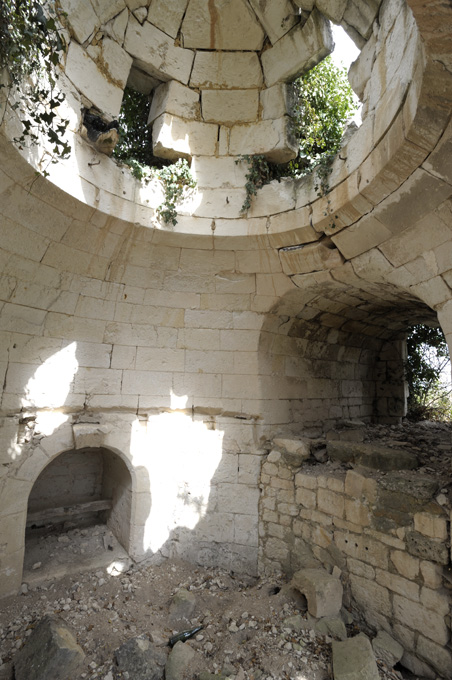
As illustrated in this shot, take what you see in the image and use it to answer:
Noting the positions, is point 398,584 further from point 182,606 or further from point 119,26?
point 119,26

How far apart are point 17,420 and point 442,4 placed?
4613 mm

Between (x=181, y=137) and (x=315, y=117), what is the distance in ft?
5.89

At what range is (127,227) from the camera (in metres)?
4.08

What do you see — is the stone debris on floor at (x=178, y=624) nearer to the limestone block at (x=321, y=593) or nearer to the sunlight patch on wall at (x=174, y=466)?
the limestone block at (x=321, y=593)

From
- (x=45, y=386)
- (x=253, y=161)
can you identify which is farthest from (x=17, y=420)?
(x=253, y=161)

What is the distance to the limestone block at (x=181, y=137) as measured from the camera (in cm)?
452

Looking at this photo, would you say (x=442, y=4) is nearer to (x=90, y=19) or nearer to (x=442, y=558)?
(x=442, y=558)

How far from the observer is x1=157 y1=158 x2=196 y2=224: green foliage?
13.7ft

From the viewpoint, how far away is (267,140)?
14.9 feet

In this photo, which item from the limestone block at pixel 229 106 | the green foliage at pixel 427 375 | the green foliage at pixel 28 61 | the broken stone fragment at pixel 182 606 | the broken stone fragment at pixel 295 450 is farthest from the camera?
the green foliage at pixel 427 375

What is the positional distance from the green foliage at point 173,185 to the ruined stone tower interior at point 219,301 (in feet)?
0.36

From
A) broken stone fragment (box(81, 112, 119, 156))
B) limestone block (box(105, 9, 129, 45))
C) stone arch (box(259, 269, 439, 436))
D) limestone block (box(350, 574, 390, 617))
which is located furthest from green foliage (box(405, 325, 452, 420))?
limestone block (box(105, 9, 129, 45))

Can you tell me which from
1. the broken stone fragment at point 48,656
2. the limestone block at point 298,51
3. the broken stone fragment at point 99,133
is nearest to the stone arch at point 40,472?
the broken stone fragment at point 48,656

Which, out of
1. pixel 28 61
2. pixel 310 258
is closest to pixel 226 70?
pixel 28 61
